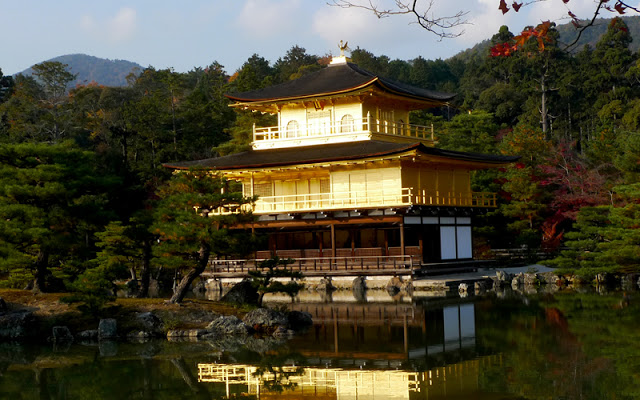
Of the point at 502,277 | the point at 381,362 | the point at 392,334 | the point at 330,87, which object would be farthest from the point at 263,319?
the point at 330,87

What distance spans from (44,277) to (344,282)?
40.0 feet

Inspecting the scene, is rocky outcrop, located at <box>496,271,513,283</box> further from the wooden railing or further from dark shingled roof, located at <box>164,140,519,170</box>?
dark shingled roof, located at <box>164,140,519,170</box>

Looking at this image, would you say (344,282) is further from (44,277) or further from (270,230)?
(44,277)

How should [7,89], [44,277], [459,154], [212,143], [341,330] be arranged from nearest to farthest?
[341,330]
[44,277]
[459,154]
[212,143]
[7,89]

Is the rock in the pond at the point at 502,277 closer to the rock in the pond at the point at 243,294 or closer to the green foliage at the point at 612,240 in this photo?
the green foliage at the point at 612,240

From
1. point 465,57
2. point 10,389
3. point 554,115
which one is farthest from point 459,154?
point 465,57

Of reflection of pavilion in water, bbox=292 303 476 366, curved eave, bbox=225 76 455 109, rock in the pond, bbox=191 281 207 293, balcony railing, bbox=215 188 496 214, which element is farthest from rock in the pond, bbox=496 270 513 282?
rock in the pond, bbox=191 281 207 293

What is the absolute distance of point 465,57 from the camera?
118 m

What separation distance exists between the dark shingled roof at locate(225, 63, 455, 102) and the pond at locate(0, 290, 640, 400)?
1497 centimetres

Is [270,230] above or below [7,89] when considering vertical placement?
below

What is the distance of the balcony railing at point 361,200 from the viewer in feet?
97.8

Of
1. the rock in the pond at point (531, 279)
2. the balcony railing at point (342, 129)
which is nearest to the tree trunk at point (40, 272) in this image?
the balcony railing at point (342, 129)

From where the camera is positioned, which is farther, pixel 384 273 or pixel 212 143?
pixel 212 143

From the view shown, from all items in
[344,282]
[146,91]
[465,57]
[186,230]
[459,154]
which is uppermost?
[465,57]
